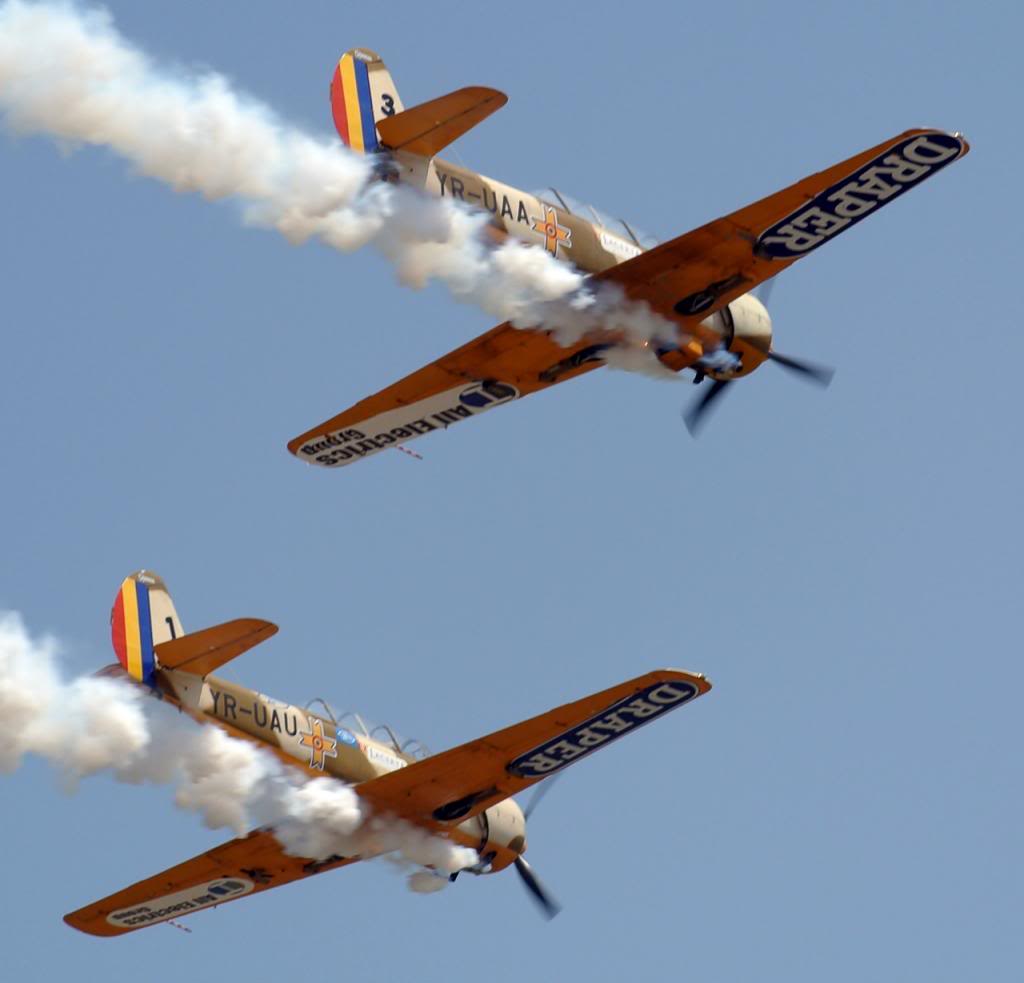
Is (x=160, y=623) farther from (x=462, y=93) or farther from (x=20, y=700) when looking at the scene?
(x=462, y=93)

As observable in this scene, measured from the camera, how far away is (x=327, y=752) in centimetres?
3225

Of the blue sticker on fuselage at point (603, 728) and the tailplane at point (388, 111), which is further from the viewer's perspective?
the blue sticker on fuselage at point (603, 728)

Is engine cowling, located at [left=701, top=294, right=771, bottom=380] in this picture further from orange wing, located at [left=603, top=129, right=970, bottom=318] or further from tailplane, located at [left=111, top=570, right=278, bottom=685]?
tailplane, located at [left=111, top=570, right=278, bottom=685]

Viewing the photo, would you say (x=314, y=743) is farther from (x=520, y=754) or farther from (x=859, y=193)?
(x=859, y=193)

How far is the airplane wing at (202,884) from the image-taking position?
32.7 m

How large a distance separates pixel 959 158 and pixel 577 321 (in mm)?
4015

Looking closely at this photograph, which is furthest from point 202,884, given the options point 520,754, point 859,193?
point 859,193

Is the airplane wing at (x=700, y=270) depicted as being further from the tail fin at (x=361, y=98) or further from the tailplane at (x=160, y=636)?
the tailplane at (x=160, y=636)

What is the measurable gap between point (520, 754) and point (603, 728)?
869 mm

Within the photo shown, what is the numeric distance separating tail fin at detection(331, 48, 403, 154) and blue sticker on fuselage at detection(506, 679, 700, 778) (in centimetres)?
572

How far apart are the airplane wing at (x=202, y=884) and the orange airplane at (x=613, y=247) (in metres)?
4.84

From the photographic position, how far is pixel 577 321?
106ft

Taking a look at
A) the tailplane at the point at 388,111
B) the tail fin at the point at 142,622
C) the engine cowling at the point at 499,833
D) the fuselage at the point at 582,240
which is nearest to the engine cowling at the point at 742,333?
the fuselage at the point at 582,240

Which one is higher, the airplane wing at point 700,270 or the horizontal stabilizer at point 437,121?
the horizontal stabilizer at point 437,121
